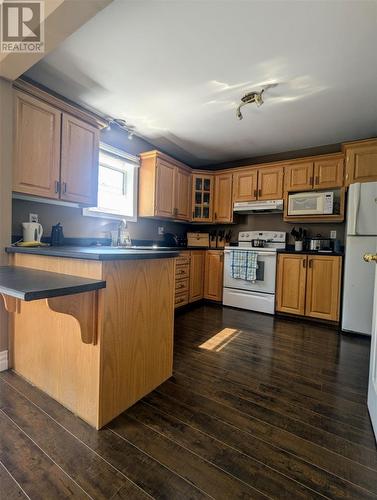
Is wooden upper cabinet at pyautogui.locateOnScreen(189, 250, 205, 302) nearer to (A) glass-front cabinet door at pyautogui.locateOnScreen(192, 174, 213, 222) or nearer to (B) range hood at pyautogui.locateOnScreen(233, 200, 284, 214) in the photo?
(A) glass-front cabinet door at pyautogui.locateOnScreen(192, 174, 213, 222)

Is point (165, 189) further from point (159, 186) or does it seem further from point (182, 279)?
point (182, 279)

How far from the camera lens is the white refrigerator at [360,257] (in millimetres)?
2664

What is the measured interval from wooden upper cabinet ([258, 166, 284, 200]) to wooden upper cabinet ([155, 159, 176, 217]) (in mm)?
1342

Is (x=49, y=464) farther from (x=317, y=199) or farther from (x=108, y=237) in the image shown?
(x=317, y=199)

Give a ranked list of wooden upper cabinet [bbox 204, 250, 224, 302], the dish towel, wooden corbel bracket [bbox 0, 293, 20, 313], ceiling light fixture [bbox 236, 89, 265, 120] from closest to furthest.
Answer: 1. wooden corbel bracket [bbox 0, 293, 20, 313]
2. ceiling light fixture [bbox 236, 89, 265, 120]
3. the dish towel
4. wooden upper cabinet [bbox 204, 250, 224, 302]

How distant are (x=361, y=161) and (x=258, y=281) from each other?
6.43ft

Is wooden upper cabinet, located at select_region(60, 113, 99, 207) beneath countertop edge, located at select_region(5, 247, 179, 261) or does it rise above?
above

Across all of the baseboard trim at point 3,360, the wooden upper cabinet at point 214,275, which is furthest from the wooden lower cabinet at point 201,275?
the baseboard trim at point 3,360

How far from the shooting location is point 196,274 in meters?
3.82

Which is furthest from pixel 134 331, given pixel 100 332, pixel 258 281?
pixel 258 281

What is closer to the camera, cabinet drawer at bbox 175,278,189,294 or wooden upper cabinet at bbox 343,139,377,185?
wooden upper cabinet at bbox 343,139,377,185

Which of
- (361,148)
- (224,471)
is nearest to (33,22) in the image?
(224,471)

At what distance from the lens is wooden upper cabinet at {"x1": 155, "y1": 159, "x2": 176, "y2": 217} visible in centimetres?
340

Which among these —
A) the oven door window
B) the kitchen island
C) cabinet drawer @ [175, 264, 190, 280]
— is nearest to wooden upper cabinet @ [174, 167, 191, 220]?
cabinet drawer @ [175, 264, 190, 280]
